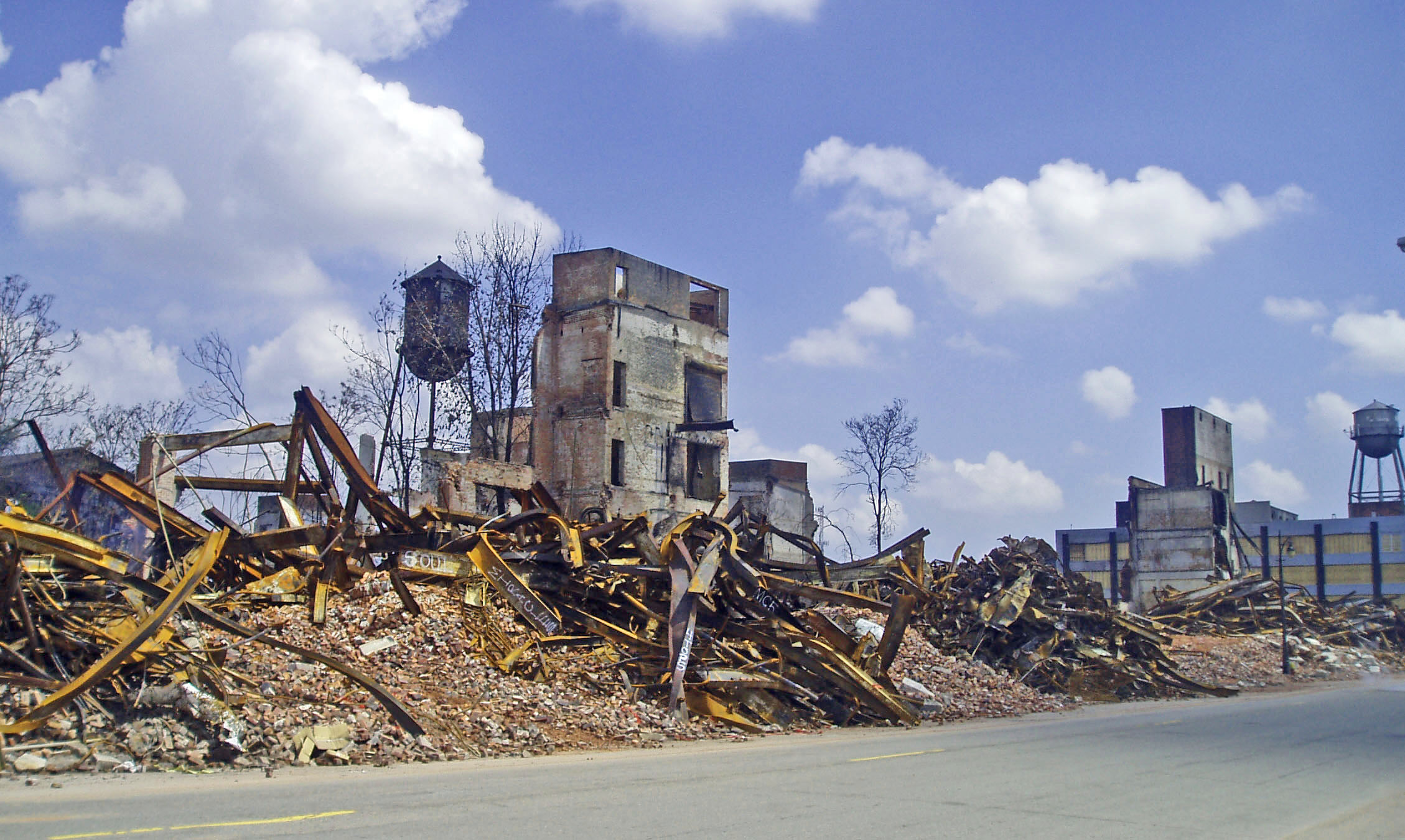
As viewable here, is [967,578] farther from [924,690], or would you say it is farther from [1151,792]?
[1151,792]

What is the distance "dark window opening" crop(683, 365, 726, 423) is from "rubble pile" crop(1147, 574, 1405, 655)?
1966cm

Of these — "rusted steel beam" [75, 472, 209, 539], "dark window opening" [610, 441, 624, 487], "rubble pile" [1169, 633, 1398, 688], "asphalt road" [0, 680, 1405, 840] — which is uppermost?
"dark window opening" [610, 441, 624, 487]

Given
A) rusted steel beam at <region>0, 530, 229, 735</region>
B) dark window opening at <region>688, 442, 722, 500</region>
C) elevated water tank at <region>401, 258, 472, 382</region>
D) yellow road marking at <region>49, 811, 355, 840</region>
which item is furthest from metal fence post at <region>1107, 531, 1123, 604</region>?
yellow road marking at <region>49, 811, 355, 840</region>

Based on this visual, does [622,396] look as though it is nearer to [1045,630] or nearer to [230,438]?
[1045,630]

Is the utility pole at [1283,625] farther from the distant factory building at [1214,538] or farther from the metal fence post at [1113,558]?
the metal fence post at [1113,558]

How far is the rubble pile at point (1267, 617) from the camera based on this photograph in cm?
4053

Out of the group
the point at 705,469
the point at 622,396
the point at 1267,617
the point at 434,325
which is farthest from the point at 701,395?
the point at 1267,617

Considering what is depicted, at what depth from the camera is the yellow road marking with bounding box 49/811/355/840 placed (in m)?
6.15

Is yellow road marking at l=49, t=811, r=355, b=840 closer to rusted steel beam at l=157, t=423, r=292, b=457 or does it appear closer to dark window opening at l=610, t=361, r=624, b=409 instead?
rusted steel beam at l=157, t=423, r=292, b=457

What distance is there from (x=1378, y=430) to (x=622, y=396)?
5543 centimetres

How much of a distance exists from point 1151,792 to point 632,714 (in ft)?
21.8

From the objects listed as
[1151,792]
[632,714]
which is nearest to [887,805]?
[1151,792]

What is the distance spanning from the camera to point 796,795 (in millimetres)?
8320

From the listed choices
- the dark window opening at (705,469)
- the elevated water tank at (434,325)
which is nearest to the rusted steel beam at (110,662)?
the elevated water tank at (434,325)
